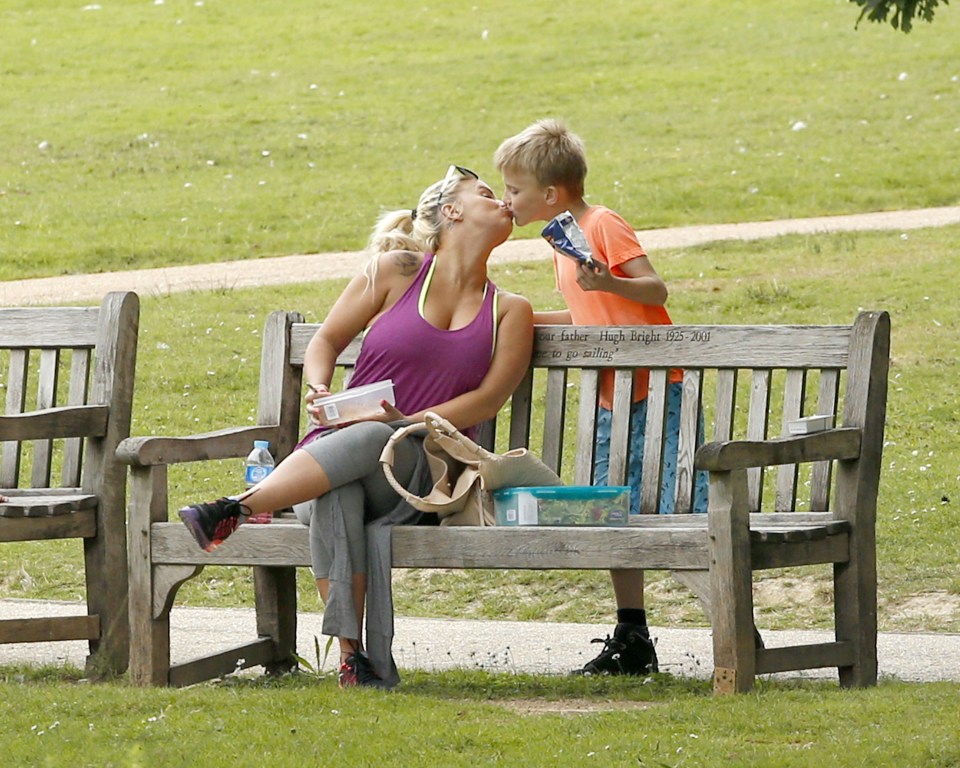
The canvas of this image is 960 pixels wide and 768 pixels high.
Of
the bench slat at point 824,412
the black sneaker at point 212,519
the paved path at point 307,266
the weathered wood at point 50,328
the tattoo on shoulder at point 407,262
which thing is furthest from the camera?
the paved path at point 307,266

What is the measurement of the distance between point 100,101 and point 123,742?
23.6 meters

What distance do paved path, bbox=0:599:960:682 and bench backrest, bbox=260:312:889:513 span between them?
623 millimetres

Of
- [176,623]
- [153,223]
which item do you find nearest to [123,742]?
[176,623]

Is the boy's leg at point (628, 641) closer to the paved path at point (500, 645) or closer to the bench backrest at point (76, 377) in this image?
the paved path at point (500, 645)

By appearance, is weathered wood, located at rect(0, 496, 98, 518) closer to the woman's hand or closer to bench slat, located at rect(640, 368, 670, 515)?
the woman's hand

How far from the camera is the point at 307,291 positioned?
1391 cm

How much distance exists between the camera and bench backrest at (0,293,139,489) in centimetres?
577

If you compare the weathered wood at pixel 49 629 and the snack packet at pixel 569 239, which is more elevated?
the snack packet at pixel 569 239

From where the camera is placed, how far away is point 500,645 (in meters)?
6.22

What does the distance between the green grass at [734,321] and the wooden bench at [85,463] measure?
1606 mm

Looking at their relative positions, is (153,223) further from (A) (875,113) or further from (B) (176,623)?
(B) (176,623)

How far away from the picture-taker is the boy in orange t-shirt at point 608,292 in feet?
17.9

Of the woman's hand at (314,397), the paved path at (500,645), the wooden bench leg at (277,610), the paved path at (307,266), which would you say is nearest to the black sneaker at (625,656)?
the paved path at (500,645)

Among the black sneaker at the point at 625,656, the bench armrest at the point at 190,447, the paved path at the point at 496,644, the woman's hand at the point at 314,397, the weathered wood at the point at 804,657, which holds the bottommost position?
the paved path at the point at 496,644
